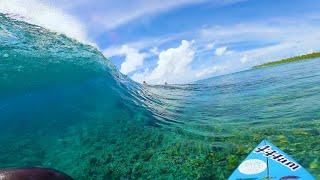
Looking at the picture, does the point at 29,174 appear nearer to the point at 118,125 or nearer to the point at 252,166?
the point at 252,166

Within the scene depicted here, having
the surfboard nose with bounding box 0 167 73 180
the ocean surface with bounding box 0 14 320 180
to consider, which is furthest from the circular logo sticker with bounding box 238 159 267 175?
the surfboard nose with bounding box 0 167 73 180

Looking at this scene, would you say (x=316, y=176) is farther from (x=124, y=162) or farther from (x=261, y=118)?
(x=261, y=118)

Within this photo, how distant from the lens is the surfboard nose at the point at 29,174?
20.4ft

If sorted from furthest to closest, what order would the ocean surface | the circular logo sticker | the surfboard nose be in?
1. the ocean surface
2. the circular logo sticker
3. the surfboard nose

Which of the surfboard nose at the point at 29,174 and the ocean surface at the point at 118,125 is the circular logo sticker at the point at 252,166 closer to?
the ocean surface at the point at 118,125

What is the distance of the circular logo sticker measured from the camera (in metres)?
8.37

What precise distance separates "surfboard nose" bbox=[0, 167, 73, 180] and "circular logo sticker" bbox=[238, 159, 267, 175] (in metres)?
3.73

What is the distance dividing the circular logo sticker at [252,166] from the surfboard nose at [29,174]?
3732 millimetres

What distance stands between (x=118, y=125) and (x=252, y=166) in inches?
249

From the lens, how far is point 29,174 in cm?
634

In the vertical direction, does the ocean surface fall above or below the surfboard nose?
above

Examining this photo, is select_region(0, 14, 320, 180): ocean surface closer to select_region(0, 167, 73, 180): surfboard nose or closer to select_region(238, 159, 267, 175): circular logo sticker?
select_region(238, 159, 267, 175): circular logo sticker

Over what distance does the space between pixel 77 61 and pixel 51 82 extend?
3716mm

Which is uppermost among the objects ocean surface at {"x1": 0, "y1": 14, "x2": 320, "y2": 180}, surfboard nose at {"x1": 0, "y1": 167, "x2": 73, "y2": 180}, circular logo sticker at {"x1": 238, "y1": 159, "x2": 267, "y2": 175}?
ocean surface at {"x1": 0, "y1": 14, "x2": 320, "y2": 180}
